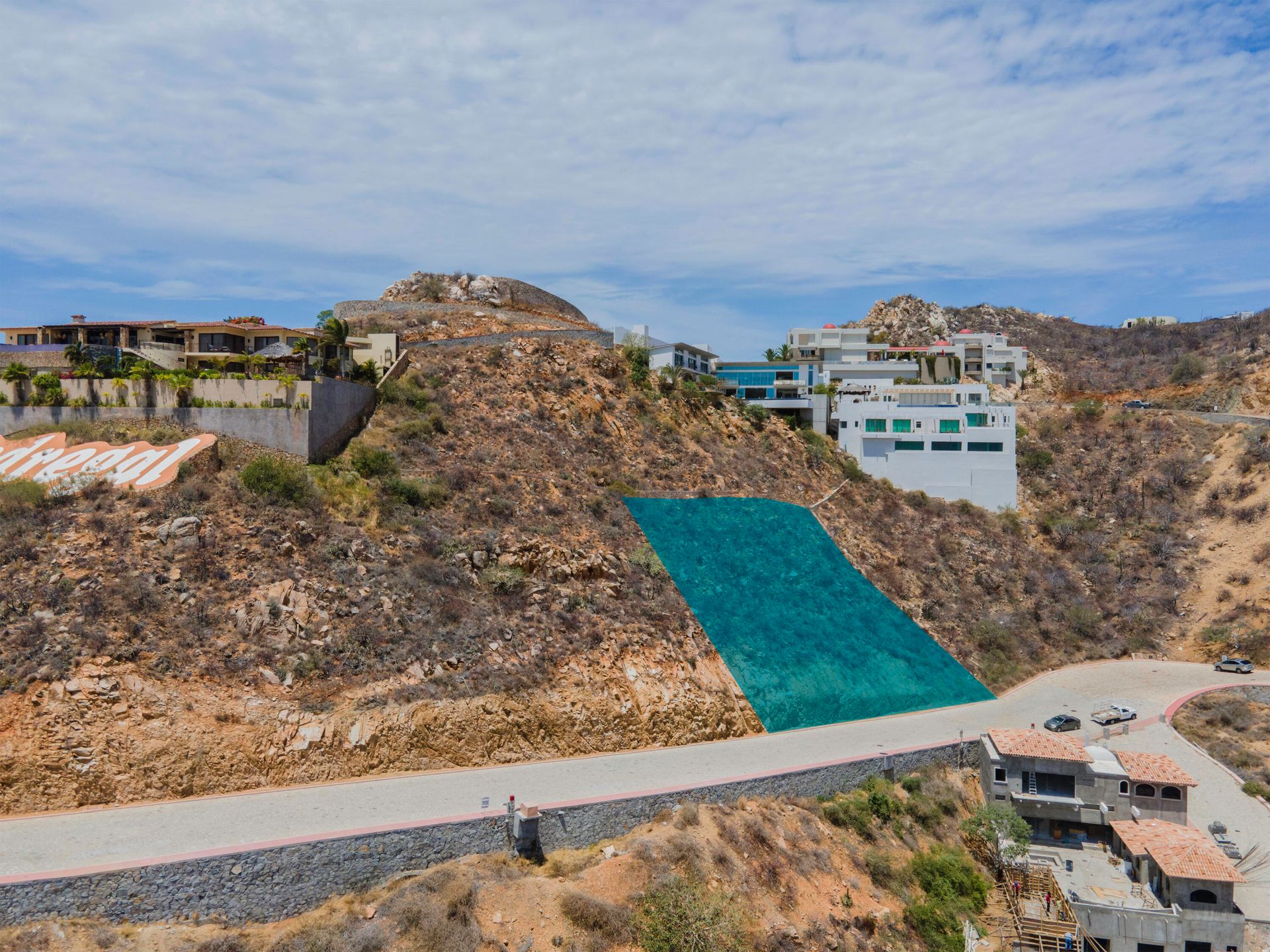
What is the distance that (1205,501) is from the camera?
52.6m

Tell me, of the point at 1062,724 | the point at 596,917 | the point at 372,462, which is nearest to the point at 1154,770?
the point at 1062,724

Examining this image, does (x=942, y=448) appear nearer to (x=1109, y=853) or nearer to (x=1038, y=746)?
(x=1038, y=746)

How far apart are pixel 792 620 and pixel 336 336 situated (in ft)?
76.3

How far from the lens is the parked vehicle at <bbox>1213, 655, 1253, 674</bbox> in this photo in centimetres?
4078

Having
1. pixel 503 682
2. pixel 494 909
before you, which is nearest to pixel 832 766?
pixel 503 682

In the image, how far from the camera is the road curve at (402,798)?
1806 centimetres

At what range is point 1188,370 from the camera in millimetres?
75625

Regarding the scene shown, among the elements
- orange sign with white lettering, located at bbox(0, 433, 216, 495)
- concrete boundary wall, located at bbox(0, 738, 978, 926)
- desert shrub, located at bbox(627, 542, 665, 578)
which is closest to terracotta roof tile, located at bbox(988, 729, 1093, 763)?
concrete boundary wall, located at bbox(0, 738, 978, 926)

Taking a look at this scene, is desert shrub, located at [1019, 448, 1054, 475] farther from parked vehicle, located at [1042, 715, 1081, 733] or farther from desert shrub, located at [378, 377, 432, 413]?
desert shrub, located at [378, 377, 432, 413]

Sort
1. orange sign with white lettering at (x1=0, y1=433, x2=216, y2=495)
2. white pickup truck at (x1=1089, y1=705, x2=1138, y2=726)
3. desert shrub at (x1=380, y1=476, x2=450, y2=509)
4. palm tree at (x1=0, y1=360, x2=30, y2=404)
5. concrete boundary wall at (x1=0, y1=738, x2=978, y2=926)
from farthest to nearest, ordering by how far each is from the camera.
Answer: palm tree at (x1=0, y1=360, x2=30, y2=404), white pickup truck at (x1=1089, y1=705, x2=1138, y2=726), desert shrub at (x1=380, y1=476, x2=450, y2=509), orange sign with white lettering at (x1=0, y1=433, x2=216, y2=495), concrete boundary wall at (x1=0, y1=738, x2=978, y2=926)

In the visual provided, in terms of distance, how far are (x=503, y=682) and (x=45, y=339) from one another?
31.8m

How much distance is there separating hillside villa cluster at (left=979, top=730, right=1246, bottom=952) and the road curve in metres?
2.93

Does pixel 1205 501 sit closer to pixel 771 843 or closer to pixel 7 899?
pixel 771 843

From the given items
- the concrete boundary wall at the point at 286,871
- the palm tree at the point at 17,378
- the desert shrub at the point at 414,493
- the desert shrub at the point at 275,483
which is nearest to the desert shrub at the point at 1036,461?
the desert shrub at the point at 414,493
